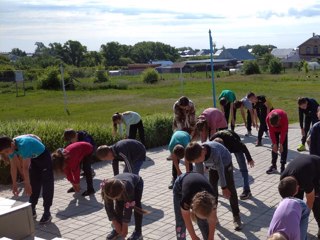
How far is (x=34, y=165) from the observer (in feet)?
19.6

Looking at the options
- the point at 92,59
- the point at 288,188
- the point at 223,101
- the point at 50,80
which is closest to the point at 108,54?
the point at 92,59

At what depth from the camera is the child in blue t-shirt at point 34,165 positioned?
223 inches

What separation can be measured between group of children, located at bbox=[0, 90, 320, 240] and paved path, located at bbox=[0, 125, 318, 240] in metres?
0.21

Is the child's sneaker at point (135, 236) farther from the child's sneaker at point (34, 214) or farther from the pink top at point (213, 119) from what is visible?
the pink top at point (213, 119)

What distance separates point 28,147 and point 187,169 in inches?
86.9

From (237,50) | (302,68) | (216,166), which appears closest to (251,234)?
(216,166)

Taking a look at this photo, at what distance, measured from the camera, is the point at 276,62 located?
48.8 meters

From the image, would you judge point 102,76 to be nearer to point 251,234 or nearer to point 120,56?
point 251,234

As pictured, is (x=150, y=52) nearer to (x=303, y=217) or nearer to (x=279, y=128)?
(x=279, y=128)

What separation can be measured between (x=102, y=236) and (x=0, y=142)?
1.78 meters

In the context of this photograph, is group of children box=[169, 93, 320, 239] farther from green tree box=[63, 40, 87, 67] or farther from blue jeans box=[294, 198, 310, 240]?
green tree box=[63, 40, 87, 67]

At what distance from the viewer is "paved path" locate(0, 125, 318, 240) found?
5.53 metres

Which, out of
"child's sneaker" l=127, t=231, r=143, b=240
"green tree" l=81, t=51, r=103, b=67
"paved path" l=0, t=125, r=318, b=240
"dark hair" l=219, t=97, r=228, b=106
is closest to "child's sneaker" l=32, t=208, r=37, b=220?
"paved path" l=0, t=125, r=318, b=240

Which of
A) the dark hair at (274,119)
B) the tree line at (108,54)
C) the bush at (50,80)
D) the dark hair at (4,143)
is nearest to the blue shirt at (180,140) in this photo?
the dark hair at (274,119)
